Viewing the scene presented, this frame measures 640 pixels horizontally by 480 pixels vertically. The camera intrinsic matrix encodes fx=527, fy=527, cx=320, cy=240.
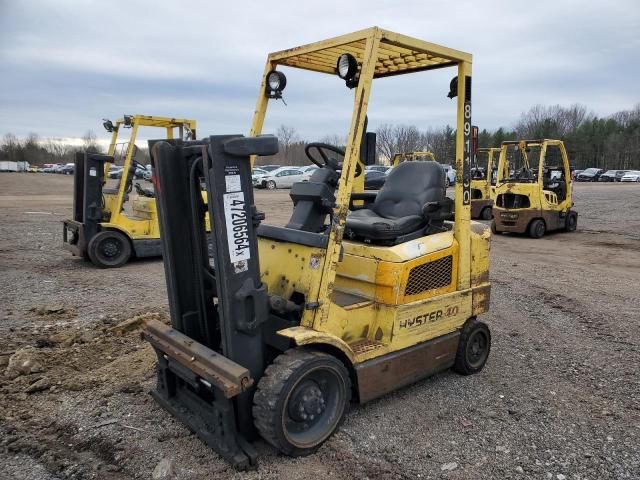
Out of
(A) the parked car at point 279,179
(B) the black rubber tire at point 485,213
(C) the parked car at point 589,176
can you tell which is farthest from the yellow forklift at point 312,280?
(C) the parked car at point 589,176

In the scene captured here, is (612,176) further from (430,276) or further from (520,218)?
(430,276)

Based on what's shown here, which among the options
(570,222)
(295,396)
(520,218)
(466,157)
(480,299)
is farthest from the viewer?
(570,222)

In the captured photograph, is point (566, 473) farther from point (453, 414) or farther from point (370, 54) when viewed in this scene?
point (370, 54)

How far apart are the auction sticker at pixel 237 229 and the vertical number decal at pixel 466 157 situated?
78.5 inches

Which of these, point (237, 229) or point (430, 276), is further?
point (430, 276)

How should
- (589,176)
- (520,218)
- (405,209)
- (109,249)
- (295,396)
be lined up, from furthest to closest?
(589,176) → (520,218) → (109,249) → (405,209) → (295,396)

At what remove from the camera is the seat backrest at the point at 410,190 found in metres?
4.57

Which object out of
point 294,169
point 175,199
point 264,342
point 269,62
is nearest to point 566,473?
point 264,342

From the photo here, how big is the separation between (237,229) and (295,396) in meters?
1.12

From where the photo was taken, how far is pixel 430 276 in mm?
4230

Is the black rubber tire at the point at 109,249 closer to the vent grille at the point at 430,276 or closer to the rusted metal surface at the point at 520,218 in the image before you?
the vent grille at the point at 430,276

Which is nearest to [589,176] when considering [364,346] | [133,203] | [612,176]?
[612,176]

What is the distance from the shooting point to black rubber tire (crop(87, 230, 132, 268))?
30.4ft

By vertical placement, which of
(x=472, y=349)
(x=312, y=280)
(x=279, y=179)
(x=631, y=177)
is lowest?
(x=472, y=349)
